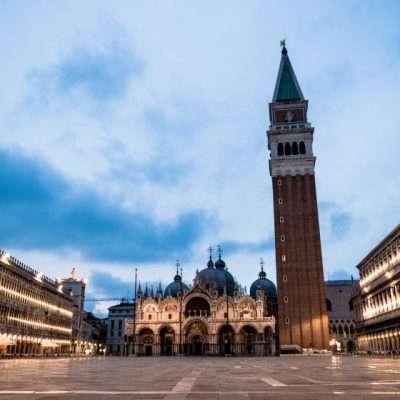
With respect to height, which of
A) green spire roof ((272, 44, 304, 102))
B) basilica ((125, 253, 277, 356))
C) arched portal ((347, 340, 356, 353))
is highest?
green spire roof ((272, 44, 304, 102))

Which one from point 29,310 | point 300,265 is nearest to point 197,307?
point 300,265

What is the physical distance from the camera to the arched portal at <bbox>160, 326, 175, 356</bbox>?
311 feet

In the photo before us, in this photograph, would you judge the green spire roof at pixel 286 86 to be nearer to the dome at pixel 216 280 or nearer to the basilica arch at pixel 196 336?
the dome at pixel 216 280

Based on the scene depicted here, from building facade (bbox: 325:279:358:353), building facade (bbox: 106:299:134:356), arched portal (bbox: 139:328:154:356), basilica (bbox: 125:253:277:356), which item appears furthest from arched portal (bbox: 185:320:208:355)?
building facade (bbox: 106:299:134:356)

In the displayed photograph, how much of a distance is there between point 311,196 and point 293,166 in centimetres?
700

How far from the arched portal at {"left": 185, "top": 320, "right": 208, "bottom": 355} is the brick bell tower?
23301mm

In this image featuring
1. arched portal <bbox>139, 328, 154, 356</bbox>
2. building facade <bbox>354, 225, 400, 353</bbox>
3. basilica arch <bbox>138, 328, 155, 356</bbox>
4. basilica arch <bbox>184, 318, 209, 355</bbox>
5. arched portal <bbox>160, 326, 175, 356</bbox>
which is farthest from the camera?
arched portal <bbox>139, 328, 154, 356</bbox>

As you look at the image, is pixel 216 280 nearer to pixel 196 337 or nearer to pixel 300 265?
pixel 196 337

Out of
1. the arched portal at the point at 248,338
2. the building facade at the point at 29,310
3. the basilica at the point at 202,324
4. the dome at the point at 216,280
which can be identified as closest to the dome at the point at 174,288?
the dome at the point at 216,280

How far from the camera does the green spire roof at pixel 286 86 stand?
315 feet

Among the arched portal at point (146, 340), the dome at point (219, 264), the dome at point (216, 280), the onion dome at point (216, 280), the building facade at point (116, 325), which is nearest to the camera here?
the arched portal at point (146, 340)

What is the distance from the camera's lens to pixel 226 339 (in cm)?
9356

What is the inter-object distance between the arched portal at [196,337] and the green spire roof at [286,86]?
51058 mm

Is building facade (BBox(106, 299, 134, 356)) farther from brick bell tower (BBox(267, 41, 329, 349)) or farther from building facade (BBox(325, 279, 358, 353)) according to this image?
brick bell tower (BBox(267, 41, 329, 349))
